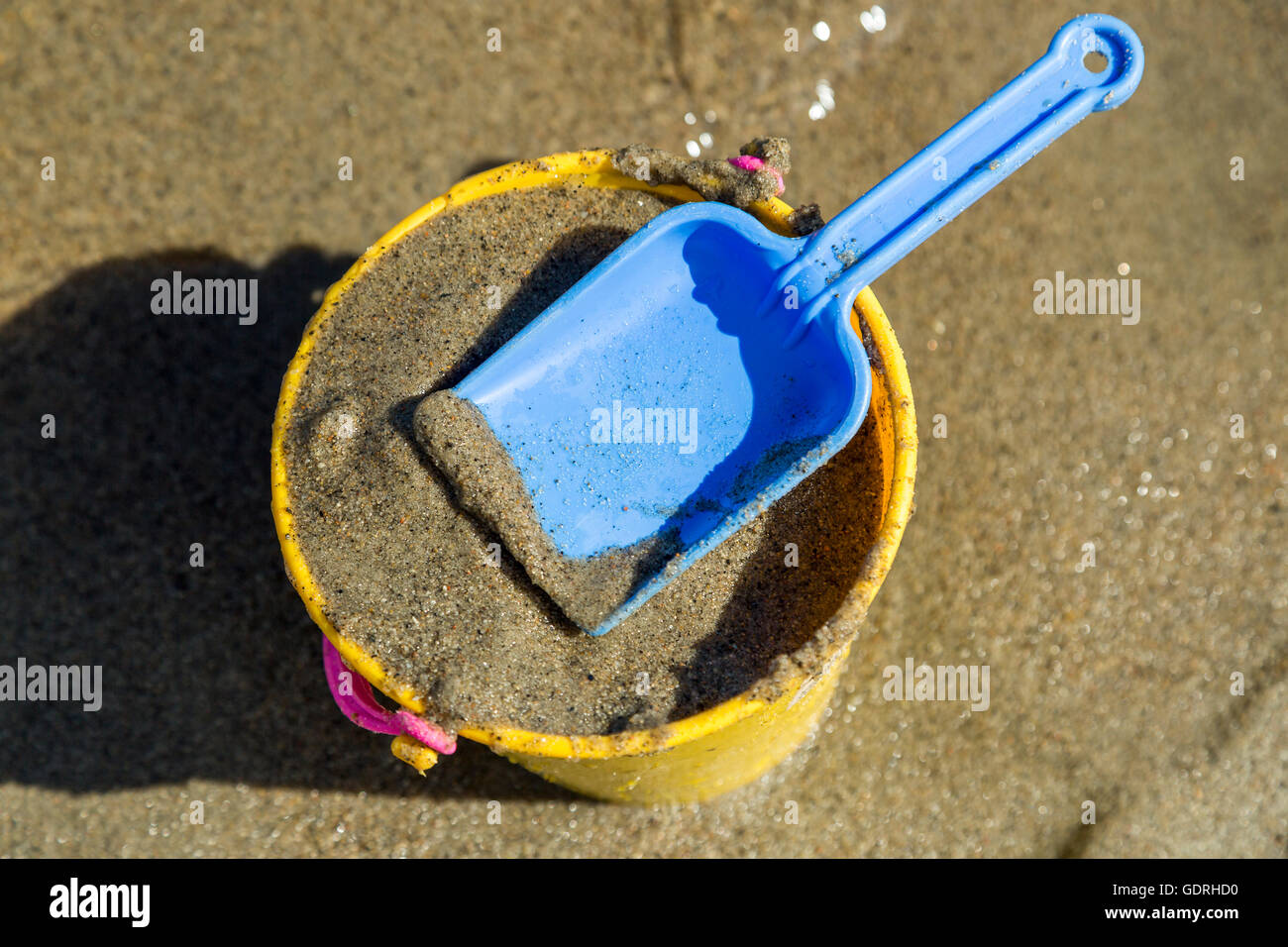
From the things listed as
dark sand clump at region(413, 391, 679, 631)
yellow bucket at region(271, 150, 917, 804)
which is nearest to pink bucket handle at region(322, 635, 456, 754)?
yellow bucket at region(271, 150, 917, 804)

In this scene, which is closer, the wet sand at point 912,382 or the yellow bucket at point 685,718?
the yellow bucket at point 685,718

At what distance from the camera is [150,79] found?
6.39 feet

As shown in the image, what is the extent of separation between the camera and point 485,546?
1.29m

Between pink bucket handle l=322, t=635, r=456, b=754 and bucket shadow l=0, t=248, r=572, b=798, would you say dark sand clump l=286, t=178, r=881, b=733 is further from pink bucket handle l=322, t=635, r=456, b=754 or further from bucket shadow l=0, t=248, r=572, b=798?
bucket shadow l=0, t=248, r=572, b=798

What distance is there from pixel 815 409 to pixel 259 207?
48.1 inches

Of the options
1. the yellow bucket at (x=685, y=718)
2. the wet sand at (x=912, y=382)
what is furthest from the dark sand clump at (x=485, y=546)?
the wet sand at (x=912, y=382)

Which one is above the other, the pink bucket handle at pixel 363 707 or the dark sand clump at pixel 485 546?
the dark sand clump at pixel 485 546

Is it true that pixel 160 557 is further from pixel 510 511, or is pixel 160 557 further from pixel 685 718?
pixel 685 718

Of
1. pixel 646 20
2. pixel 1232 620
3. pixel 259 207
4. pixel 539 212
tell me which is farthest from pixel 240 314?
pixel 1232 620

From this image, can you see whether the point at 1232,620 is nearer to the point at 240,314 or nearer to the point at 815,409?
the point at 815,409

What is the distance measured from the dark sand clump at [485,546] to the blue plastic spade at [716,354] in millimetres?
68

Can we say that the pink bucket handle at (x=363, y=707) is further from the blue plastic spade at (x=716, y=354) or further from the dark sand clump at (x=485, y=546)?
the blue plastic spade at (x=716, y=354)

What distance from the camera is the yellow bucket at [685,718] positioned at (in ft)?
3.94
